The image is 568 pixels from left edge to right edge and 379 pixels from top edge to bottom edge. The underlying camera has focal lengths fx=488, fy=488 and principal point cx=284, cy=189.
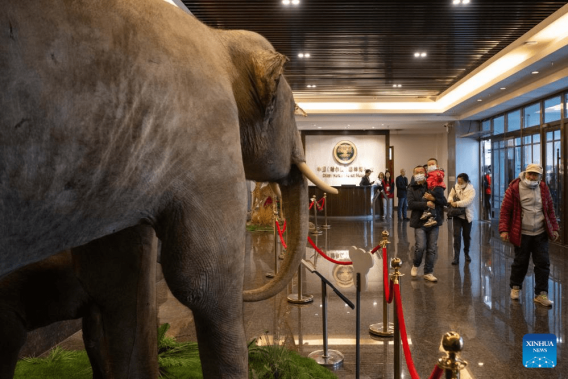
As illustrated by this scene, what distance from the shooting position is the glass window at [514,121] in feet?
42.7

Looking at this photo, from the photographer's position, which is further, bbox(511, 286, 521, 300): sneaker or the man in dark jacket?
the man in dark jacket

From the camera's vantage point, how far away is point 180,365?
324 cm

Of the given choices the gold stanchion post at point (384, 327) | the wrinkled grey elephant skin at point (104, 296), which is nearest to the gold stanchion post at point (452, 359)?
the wrinkled grey elephant skin at point (104, 296)

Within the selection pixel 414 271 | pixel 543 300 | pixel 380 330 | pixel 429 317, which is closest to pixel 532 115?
pixel 414 271

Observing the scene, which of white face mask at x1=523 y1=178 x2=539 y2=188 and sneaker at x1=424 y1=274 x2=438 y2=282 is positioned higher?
white face mask at x1=523 y1=178 x2=539 y2=188

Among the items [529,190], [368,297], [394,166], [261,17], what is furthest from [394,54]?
[394,166]

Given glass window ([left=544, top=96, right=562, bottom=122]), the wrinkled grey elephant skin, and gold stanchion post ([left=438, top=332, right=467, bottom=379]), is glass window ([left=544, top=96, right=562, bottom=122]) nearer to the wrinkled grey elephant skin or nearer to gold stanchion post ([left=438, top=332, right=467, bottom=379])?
gold stanchion post ([left=438, top=332, right=467, bottom=379])

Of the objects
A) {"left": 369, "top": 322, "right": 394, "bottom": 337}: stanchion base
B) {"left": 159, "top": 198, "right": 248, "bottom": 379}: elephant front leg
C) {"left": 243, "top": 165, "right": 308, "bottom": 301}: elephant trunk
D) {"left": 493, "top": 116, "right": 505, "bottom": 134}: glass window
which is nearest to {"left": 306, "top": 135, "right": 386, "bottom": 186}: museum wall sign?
{"left": 493, "top": 116, "right": 505, "bottom": 134}: glass window

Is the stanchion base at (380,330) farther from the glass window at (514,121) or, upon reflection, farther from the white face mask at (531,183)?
the glass window at (514,121)

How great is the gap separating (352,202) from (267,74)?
15.7 metres

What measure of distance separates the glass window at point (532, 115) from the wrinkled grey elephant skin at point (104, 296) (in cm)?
1185

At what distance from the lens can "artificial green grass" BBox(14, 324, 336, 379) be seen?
3.10 meters

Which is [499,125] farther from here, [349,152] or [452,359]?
[452,359]

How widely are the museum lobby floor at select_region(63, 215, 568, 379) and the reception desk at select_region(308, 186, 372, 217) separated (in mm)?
8694
